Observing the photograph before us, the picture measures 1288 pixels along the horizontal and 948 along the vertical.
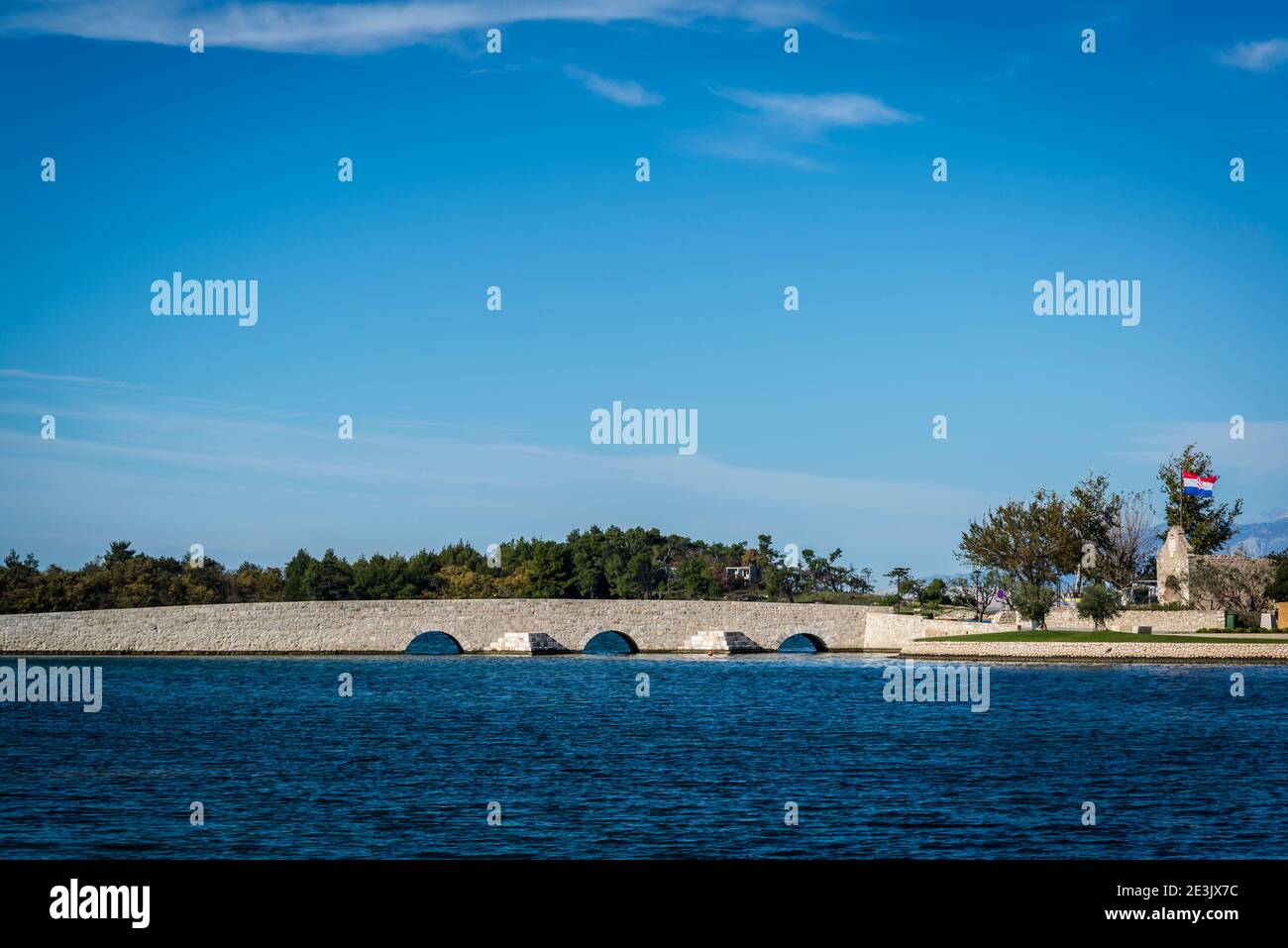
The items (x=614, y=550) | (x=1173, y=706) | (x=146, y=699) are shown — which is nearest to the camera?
(x=1173, y=706)

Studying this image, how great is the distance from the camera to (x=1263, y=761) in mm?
25672

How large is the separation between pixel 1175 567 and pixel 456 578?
5405cm

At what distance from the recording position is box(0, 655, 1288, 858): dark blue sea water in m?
18.3

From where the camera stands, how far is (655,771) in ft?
83.0

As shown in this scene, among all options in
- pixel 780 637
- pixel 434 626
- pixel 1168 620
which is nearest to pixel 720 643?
pixel 780 637

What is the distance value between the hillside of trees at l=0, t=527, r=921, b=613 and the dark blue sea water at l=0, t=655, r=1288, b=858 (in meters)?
38.0

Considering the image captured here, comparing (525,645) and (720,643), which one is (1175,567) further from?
(525,645)

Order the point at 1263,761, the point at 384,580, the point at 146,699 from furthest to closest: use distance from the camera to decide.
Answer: the point at 384,580 < the point at 146,699 < the point at 1263,761

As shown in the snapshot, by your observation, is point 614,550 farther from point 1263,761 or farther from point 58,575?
point 1263,761

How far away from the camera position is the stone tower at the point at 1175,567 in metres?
65.3

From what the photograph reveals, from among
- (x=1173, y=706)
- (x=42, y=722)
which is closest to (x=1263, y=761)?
(x=1173, y=706)

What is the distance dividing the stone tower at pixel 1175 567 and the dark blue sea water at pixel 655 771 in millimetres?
20010
